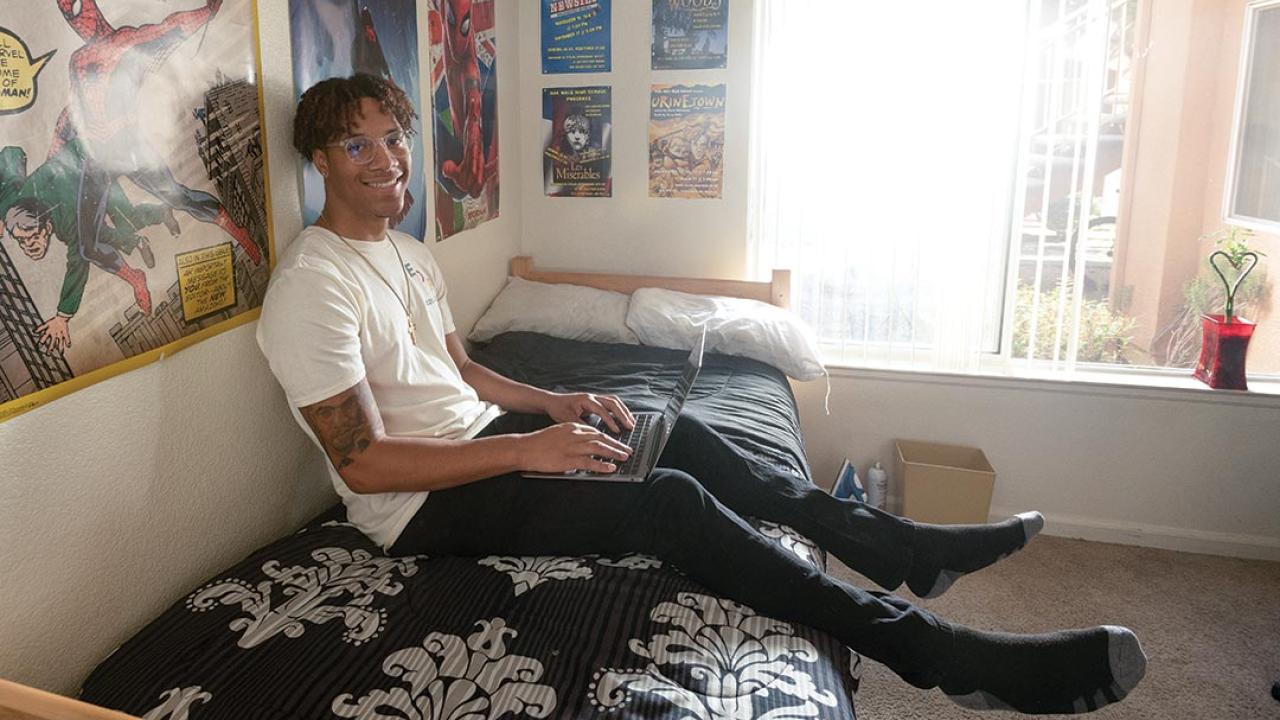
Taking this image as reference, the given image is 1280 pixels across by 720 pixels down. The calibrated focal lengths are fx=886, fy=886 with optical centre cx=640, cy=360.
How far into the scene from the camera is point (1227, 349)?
274 centimetres

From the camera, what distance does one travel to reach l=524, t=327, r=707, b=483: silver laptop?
64.1 inches

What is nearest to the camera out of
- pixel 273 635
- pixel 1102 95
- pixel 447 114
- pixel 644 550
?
pixel 273 635

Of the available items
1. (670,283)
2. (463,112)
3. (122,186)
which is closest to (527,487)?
(122,186)

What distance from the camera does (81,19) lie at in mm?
1245

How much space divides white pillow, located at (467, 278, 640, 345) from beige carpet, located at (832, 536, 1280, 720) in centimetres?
103

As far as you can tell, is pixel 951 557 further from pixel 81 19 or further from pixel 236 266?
pixel 81 19

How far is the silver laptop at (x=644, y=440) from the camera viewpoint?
5.34 feet

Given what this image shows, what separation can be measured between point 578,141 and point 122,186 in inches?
79.7

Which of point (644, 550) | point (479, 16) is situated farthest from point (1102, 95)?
point (644, 550)

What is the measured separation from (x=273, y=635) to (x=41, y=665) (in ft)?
1.00

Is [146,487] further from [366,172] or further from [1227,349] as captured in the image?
[1227,349]

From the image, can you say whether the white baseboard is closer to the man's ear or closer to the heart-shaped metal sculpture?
the heart-shaped metal sculpture

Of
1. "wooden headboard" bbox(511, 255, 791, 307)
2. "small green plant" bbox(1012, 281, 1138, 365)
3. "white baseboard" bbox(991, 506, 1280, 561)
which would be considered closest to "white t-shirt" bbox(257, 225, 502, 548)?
"wooden headboard" bbox(511, 255, 791, 307)

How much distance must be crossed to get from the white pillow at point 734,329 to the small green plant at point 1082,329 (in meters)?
0.71
